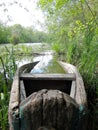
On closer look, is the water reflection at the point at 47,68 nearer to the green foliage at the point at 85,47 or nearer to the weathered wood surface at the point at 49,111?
the green foliage at the point at 85,47

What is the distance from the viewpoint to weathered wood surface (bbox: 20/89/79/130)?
167 cm

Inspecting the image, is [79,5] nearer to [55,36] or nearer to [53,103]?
[55,36]

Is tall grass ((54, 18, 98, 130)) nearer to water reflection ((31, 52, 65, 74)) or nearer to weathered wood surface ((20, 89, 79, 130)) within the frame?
weathered wood surface ((20, 89, 79, 130))

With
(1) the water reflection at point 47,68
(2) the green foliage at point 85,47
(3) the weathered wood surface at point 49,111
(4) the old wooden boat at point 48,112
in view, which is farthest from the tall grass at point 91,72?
(1) the water reflection at point 47,68

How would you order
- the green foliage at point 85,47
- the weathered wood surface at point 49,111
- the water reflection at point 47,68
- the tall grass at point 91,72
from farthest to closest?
the water reflection at point 47,68 → the green foliage at point 85,47 → the tall grass at point 91,72 → the weathered wood surface at point 49,111

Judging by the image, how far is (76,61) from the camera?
4.44m

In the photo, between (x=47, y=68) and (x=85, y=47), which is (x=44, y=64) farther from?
(x=85, y=47)

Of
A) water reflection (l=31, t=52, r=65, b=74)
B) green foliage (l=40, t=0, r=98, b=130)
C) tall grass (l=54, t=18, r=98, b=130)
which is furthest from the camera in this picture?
water reflection (l=31, t=52, r=65, b=74)

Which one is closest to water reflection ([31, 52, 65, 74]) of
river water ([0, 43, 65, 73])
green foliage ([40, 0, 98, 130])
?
river water ([0, 43, 65, 73])

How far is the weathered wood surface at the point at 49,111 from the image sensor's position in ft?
5.48

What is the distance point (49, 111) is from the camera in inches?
65.9

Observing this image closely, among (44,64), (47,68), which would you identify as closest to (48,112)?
(47,68)

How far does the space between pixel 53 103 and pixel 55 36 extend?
6.92 m

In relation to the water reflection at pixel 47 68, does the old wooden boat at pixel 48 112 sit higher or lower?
Result: higher
